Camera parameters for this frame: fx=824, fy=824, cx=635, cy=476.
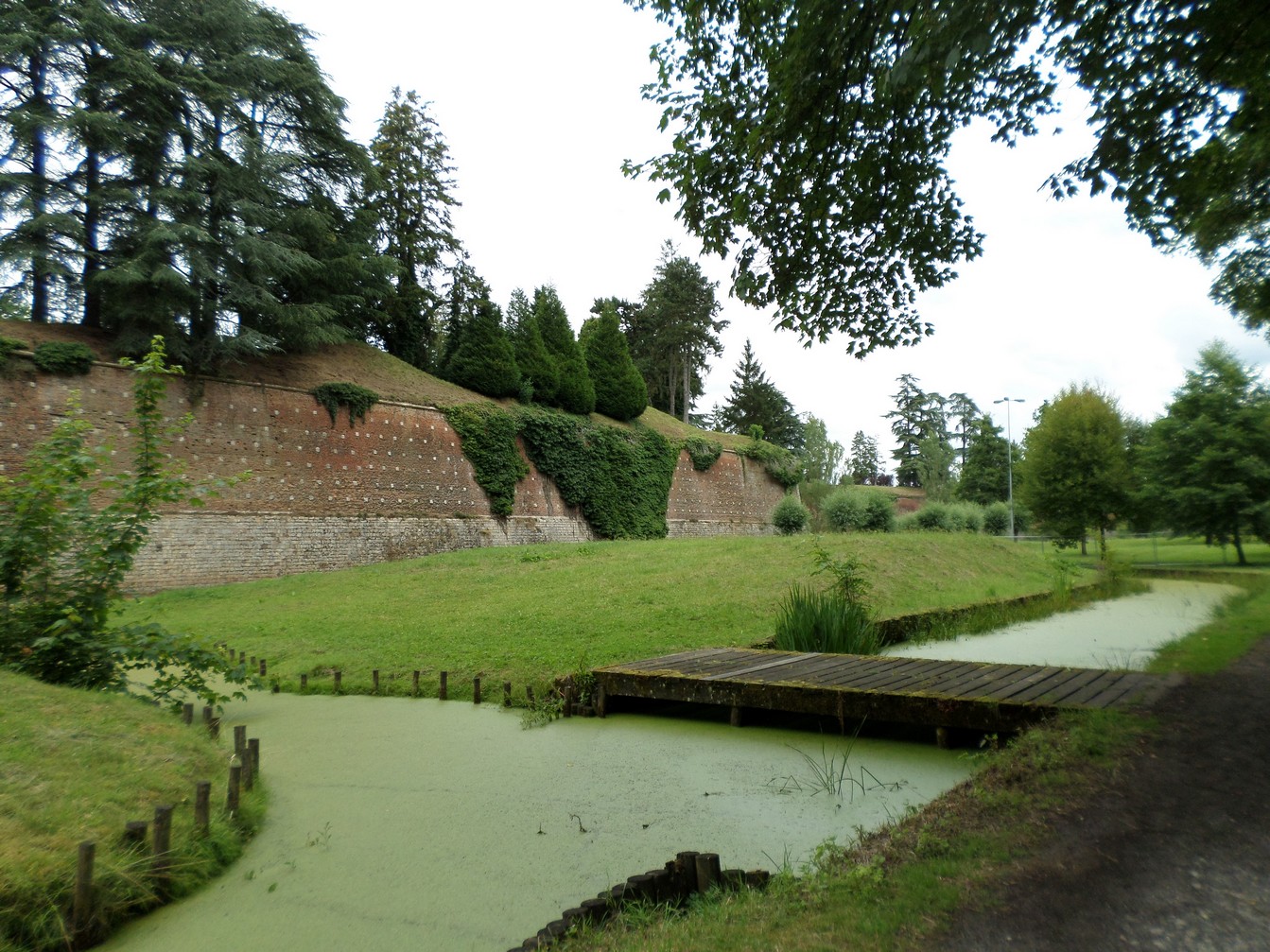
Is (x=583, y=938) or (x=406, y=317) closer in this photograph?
(x=583, y=938)

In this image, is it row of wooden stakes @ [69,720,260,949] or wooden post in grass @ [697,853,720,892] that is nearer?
wooden post in grass @ [697,853,720,892]

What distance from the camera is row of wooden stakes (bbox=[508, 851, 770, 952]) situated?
8.58ft

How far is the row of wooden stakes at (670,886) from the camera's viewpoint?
8.58 feet

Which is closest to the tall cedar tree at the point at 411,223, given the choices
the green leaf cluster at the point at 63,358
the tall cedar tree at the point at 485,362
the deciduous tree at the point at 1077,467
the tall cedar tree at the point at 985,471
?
the tall cedar tree at the point at 485,362

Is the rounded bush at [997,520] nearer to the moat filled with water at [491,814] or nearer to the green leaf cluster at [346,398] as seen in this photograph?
the green leaf cluster at [346,398]

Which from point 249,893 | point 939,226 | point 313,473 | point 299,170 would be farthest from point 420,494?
point 249,893

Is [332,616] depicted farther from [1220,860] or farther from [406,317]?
[406,317]

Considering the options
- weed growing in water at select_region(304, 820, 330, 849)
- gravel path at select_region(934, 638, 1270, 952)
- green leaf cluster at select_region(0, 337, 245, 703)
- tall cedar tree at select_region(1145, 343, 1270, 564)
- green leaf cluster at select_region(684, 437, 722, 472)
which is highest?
green leaf cluster at select_region(684, 437, 722, 472)

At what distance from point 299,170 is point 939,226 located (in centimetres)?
2024

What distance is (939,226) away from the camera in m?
6.93

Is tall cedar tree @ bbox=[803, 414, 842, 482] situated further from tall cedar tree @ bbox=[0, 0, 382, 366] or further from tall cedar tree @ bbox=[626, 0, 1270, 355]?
tall cedar tree @ bbox=[626, 0, 1270, 355]

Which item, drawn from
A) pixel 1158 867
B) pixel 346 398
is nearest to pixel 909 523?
pixel 346 398

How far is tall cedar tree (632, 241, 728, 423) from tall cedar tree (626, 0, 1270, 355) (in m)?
37.4

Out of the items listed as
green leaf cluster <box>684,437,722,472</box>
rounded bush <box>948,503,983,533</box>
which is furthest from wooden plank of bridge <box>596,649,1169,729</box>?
green leaf cluster <box>684,437,722,472</box>
